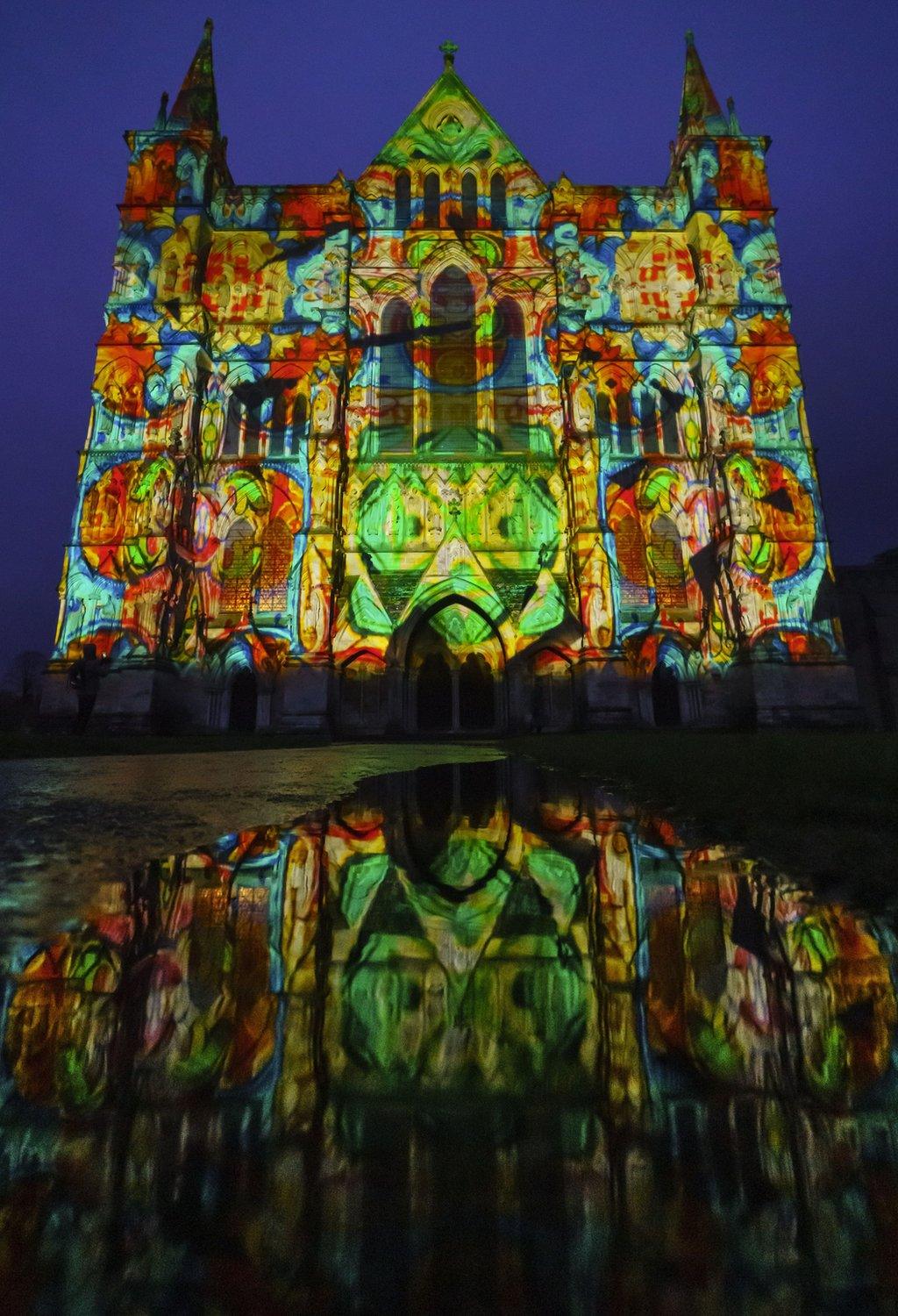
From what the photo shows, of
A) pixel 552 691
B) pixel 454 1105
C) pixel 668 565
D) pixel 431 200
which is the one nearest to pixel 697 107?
pixel 431 200

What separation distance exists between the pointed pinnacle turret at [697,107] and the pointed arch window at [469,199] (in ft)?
15.7

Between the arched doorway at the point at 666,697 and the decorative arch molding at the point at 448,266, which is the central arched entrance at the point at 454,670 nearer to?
the arched doorway at the point at 666,697

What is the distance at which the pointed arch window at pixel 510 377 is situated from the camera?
1381 centimetres

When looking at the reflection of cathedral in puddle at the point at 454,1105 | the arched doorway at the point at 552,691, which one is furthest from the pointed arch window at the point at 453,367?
the reflection of cathedral in puddle at the point at 454,1105

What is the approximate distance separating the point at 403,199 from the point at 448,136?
213 centimetres

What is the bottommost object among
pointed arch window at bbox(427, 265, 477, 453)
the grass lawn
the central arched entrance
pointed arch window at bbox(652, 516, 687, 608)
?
the grass lawn

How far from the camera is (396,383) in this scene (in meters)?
14.1

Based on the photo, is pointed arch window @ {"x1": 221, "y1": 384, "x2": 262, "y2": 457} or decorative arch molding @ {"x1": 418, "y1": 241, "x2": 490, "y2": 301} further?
decorative arch molding @ {"x1": 418, "y1": 241, "x2": 490, "y2": 301}

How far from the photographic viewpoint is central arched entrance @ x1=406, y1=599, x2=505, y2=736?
13195mm

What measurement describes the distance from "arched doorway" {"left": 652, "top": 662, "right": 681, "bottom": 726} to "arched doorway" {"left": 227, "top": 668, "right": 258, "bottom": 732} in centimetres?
766

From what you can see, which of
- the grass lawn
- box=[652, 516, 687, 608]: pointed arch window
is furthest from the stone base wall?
the grass lawn

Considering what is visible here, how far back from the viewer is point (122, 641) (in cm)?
1180

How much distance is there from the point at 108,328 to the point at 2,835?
46.8ft

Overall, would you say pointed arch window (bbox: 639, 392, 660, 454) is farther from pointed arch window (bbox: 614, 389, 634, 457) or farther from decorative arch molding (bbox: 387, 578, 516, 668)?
decorative arch molding (bbox: 387, 578, 516, 668)
